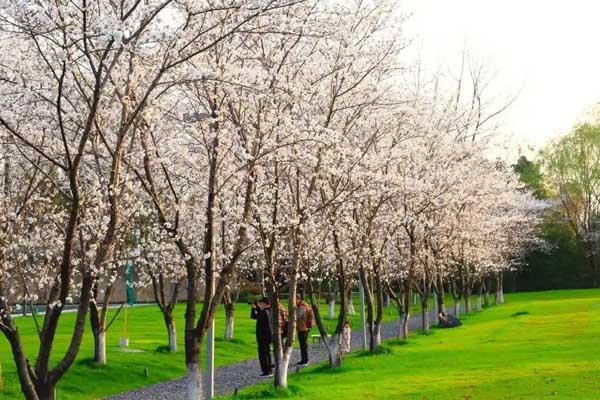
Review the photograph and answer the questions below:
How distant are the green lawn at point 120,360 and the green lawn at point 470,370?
4.00 meters

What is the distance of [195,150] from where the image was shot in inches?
640

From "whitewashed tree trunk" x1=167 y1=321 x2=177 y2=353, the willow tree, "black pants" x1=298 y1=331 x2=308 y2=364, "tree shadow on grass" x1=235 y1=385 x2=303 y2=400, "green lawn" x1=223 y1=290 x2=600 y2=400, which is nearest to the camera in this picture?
"green lawn" x1=223 y1=290 x2=600 y2=400

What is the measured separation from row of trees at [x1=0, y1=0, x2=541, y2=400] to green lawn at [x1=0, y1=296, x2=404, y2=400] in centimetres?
102

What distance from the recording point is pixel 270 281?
17156mm

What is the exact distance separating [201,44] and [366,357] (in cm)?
1506

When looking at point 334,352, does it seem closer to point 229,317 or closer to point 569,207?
point 229,317

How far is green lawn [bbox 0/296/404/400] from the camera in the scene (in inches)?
747

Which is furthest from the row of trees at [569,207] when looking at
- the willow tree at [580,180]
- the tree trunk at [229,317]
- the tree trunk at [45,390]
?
the tree trunk at [45,390]

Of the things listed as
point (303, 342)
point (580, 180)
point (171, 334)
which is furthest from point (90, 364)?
point (580, 180)

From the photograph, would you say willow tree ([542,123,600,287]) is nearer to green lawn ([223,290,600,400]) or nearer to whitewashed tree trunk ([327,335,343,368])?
green lawn ([223,290,600,400])

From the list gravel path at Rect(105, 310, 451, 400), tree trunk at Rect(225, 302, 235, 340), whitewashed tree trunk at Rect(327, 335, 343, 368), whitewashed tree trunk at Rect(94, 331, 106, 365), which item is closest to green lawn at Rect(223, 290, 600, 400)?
whitewashed tree trunk at Rect(327, 335, 343, 368)

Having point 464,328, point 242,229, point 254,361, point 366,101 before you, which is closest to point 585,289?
point 464,328

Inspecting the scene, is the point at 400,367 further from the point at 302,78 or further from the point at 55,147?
the point at 55,147

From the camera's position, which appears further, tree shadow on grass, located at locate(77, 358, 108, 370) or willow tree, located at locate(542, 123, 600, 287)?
willow tree, located at locate(542, 123, 600, 287)
